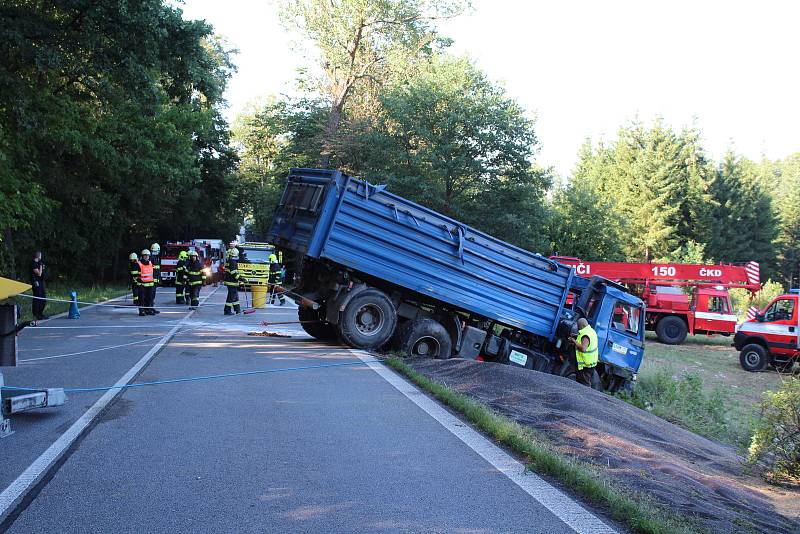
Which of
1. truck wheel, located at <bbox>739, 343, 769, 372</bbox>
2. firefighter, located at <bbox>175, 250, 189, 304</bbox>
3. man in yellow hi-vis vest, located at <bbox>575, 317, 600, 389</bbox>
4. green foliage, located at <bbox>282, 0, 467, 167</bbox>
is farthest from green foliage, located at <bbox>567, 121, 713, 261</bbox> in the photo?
man in yellow hi-vis vest, located at <bbox>575, 317, 600, 389</bbox>

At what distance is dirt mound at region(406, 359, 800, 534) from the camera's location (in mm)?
5527

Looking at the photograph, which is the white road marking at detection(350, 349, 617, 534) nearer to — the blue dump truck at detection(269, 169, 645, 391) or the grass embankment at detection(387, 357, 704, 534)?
the grass embankment at detection(387, 357, 704, 534)

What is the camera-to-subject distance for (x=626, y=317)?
1470 cm

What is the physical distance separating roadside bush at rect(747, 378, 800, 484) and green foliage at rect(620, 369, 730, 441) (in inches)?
198

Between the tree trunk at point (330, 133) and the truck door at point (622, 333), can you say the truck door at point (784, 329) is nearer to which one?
the truck door at point (622, 333)

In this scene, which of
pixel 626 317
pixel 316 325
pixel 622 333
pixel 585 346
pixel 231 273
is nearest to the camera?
pixel 585 346

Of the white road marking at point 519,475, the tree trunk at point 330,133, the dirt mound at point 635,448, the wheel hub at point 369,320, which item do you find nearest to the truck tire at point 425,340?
the wheel hub at point 369,320

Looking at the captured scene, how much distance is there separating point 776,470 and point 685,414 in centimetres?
641

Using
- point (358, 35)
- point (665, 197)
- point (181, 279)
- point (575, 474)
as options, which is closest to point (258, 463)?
point (575, 474)

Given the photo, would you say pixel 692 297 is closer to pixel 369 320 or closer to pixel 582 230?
pixel 582 230

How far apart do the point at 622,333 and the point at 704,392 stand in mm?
4251

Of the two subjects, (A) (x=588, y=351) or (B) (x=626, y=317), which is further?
(B) (x=626, y=317)

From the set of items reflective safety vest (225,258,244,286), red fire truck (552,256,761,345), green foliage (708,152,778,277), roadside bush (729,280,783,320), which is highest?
green foliage (708,152,778,277)

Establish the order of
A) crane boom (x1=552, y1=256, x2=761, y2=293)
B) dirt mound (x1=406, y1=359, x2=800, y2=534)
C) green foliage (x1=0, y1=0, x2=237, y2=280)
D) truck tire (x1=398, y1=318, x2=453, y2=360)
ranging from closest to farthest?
dirt mound (x1=406, y1=359, x2=800, y2=534) < truck tire (x1=398, y1=318, x2=453, y2=360) < green foliage (x1=0, y1=0, x2=237, y2=280) < crane boom (x1=552, y1=256, x2=761, y2=293)
